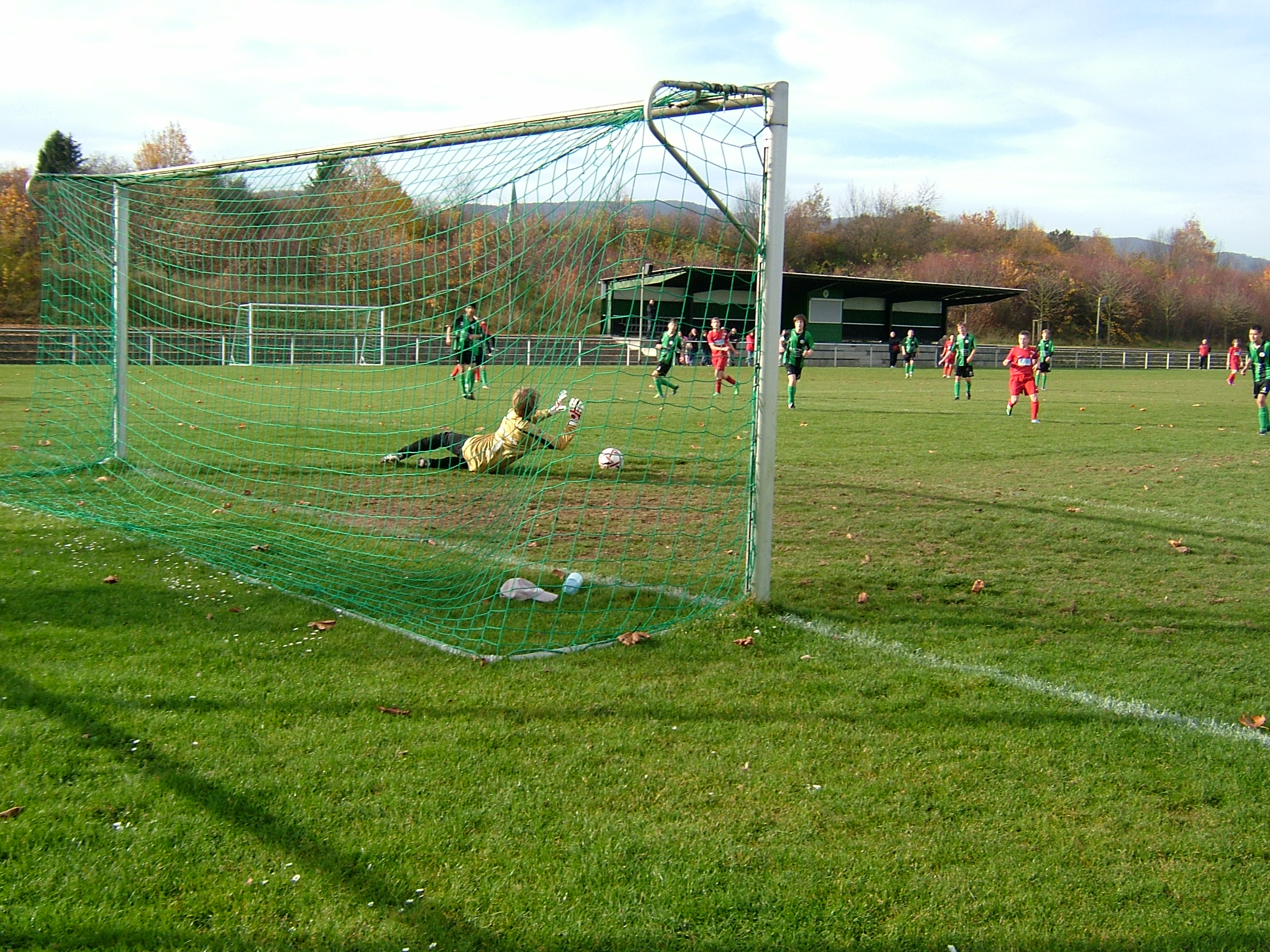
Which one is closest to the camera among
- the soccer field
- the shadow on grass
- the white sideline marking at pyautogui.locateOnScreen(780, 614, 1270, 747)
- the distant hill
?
the shadow on grass

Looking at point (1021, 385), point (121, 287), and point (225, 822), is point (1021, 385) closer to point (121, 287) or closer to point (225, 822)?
point (121, 287)

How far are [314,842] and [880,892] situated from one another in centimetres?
163

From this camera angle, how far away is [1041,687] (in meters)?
A: 4.21

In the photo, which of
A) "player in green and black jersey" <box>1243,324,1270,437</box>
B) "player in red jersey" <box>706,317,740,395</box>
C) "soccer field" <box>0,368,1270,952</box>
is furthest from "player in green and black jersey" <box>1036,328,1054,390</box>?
"soccer field" <box>0,368,1270,952</box>

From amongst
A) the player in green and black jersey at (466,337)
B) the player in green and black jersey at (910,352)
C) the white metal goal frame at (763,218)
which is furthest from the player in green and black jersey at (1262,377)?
the player in green and black jersey at (910,352)

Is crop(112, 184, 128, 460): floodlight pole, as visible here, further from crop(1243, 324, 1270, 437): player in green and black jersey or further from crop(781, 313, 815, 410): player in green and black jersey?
crop(1243, 324, 1270, 437): player in green and black jersey

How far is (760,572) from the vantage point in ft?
17.2

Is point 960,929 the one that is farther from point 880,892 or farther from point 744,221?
point 744,221

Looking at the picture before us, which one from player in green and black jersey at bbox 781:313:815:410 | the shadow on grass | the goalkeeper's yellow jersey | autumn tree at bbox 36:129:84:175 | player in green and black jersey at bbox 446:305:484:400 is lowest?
the shadow on grass

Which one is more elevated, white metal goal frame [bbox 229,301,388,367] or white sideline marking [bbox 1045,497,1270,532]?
white metal goal frame [bbox 229,301,388,367]

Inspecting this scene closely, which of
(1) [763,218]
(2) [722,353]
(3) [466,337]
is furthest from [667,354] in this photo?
(1) [763,218]

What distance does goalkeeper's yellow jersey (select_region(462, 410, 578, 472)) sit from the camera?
29.6ft

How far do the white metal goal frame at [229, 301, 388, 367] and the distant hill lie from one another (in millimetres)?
87594

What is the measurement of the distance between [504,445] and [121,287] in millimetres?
3874
